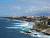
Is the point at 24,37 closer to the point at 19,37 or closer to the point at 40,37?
the point at 19,37

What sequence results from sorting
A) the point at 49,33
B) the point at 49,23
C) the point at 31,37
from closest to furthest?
the point at 31,37 < the point at 49,33 < the point at 49,23

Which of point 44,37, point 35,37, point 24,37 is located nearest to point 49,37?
point 44,37

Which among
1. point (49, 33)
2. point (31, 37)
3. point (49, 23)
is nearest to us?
point (31, 37)

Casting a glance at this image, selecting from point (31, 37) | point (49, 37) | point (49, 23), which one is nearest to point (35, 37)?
point (31, 37)

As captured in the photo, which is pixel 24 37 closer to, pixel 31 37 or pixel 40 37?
pixel 31 37

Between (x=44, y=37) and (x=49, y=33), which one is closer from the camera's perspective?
(x=44, y=37)

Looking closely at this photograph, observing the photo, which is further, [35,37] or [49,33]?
[49,33]

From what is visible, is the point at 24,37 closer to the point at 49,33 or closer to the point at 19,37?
the point at 19,37
